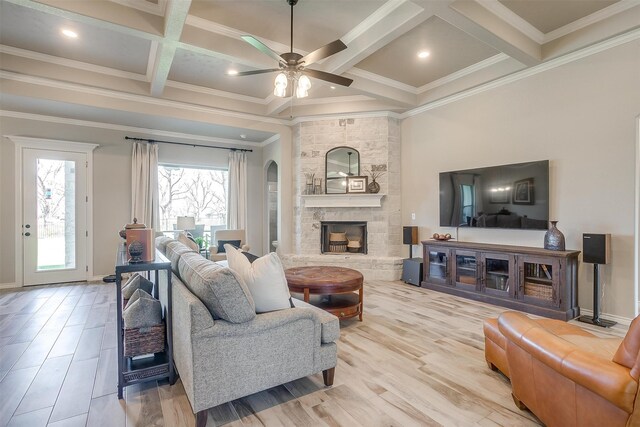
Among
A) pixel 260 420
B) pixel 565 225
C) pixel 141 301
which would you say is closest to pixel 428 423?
pixel 260 420

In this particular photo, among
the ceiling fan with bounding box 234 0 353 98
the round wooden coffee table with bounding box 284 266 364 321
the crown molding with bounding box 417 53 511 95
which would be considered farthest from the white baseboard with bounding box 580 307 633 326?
the ceiling fan with bounding box 234 0 353 98

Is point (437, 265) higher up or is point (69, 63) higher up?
point (69, 63)

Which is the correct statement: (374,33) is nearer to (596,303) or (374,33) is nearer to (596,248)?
(596,248)

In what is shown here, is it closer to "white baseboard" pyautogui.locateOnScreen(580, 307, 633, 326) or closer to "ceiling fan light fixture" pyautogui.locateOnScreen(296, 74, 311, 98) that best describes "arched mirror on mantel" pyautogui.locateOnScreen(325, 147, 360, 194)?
"ceiling fan light fixture" pyautogui.locateOnScreen(296, 74, 311, 98)

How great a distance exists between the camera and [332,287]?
3281 mm

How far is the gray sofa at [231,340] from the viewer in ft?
5.66

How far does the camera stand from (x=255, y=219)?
7.40m

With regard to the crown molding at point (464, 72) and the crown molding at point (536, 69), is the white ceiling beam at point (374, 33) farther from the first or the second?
the crown molding at point (536, 69)

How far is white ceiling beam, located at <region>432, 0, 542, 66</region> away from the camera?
300cm

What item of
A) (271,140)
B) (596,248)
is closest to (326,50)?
(596,248)

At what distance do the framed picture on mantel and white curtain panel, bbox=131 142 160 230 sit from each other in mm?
3878

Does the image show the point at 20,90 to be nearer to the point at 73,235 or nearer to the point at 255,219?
the point at 73,235

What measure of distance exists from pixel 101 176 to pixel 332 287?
16.9 ft

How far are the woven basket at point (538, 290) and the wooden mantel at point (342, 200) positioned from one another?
265cm
